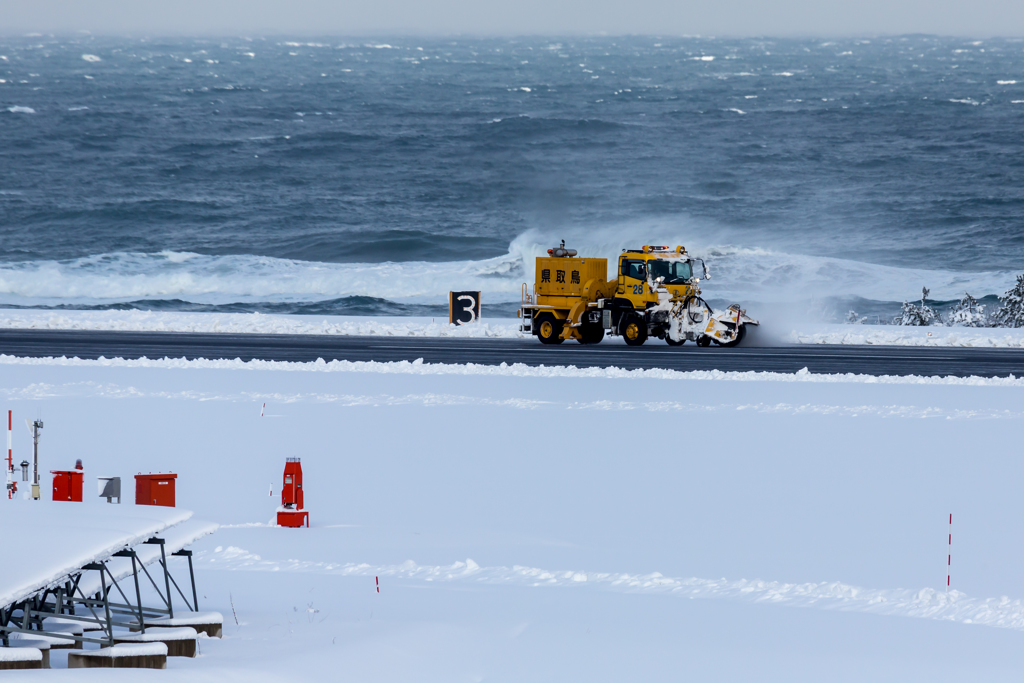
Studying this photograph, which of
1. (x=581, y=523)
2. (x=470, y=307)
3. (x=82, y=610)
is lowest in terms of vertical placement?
(x=82, y=610)

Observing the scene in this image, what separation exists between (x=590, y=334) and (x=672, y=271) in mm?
3253

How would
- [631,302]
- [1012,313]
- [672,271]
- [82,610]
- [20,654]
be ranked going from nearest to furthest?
1. [20,654]
2. [82,610]
3. [672,271]
4. [631,302]
5. [1012,313]

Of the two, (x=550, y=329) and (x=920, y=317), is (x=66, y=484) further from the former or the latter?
(x=920, y=317)

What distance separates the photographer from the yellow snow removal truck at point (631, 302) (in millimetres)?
31766

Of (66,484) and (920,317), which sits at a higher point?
(920,317)

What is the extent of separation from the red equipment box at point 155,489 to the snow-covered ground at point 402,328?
23851 millimetres

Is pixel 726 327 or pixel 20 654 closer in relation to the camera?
pixel 20 654

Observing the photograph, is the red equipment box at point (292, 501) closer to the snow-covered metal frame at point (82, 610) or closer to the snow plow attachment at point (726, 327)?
the snow-covered metal frame at point (82, 610)

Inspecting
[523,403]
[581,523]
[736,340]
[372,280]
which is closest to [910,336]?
[736,340]

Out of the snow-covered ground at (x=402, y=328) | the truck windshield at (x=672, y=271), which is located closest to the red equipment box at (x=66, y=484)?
the truck windshield at (x=672, y=271)

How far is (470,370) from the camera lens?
26641 millimetres

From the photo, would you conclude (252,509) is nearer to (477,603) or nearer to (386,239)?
(477,603)

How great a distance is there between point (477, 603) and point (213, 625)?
7.90 feet

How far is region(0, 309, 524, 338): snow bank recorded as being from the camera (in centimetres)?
3803
